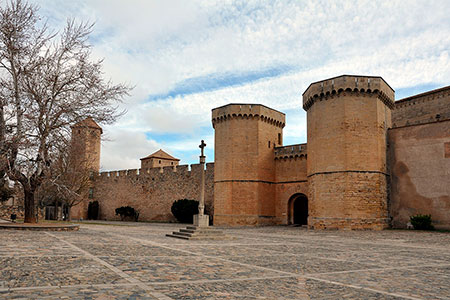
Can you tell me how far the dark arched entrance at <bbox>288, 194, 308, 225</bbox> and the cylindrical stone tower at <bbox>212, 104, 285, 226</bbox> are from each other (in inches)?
50.3

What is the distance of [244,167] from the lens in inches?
1051

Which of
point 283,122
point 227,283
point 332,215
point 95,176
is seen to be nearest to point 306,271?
point 227,283

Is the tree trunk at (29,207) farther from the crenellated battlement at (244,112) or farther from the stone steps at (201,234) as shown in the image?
the crenellated battlement at (244,112)

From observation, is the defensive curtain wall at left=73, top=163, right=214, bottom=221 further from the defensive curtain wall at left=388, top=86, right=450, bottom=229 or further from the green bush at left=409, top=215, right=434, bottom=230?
the green bush at left=409, top=215, right=434, bottom=230

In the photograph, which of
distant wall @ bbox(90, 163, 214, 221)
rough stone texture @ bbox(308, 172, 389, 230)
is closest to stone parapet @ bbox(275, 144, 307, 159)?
rough stone texture @ bbox(308, 172, 389, 230)

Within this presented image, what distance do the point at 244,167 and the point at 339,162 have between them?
759 cm

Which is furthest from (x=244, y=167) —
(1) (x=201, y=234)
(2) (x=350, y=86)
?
(1) (x=201, y=234)

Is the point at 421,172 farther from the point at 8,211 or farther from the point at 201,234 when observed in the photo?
the point at 8,211

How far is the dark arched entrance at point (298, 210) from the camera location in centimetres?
2722

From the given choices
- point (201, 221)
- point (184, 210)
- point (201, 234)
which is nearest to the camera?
point (201, 234)

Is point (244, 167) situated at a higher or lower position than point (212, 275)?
higher

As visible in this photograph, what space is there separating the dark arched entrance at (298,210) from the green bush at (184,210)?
755 centimetres

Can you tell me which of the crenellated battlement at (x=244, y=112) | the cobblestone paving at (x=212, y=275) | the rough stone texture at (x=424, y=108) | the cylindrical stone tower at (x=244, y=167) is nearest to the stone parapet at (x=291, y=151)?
the cylindrical stone tower at (x=244, y=167)

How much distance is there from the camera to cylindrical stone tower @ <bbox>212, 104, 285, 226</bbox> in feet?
86.5
